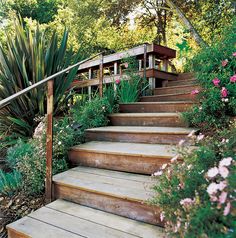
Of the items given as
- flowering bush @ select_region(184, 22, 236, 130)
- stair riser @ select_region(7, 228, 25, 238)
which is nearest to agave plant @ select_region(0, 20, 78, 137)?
stair riser @ select_region(7, 228, 25, 238)

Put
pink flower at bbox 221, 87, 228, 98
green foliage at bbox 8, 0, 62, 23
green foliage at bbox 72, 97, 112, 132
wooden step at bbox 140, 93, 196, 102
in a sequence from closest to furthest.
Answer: pink flower at bbox 221, 87, 228, 98 < green foliage at bbox 72, 97, 112, 132 < wooden step at bbox 140, 93, 196, 102 < green foliage at bbox 8, 0, 62, 23

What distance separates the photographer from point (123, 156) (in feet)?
6.50

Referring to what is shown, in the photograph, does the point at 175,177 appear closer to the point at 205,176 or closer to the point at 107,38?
the point at 205,176

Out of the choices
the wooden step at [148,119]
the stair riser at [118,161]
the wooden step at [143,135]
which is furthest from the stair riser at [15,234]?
the wooden step at [148,119]

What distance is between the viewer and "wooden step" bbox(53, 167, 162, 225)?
4.95 ft

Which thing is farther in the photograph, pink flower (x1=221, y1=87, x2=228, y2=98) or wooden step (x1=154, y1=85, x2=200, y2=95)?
wooden step (x1=154, y1=85, x2=200, y2=95)

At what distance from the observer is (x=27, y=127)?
316 centimetres

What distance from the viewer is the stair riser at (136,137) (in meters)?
2.15

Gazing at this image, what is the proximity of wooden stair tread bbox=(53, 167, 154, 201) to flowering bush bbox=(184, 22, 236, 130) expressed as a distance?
81cm

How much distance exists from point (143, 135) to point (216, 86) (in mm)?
788

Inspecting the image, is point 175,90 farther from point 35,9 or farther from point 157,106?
point 35,9

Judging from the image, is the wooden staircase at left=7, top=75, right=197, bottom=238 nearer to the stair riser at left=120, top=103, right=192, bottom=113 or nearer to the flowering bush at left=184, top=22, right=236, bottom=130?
Answer: the stair riser at left=120, top=103, right=192, bottom=113

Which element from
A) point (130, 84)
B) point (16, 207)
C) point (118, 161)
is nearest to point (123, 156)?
point (118, 161)

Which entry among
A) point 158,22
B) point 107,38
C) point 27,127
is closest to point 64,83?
point 27,127
